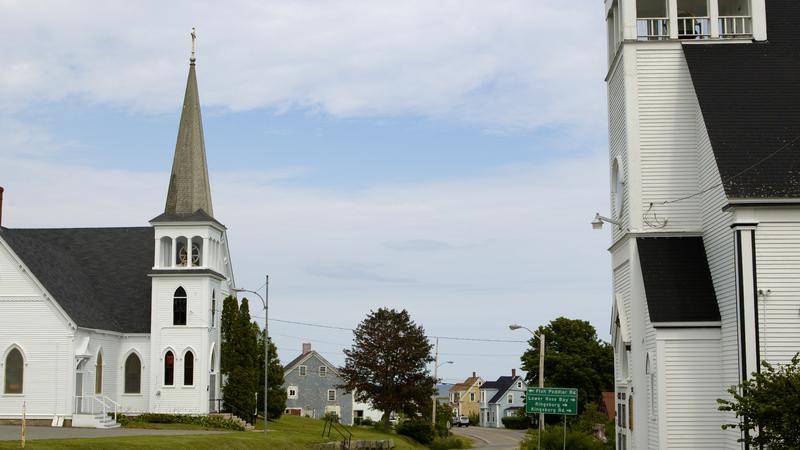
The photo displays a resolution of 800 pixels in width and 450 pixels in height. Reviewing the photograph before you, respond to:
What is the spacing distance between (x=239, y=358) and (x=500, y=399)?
101810 millimetres

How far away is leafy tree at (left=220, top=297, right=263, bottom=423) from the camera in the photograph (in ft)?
182

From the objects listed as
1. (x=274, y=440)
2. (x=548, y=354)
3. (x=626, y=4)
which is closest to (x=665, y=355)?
(x=626, y=4)

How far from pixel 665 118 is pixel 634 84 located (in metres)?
1.45

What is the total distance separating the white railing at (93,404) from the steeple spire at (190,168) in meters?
10.2

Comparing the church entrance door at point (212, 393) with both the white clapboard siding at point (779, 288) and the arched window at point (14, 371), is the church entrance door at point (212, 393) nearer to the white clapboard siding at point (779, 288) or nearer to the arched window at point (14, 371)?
the arched window at point (14, 371)

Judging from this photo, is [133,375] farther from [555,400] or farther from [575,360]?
[575,360]

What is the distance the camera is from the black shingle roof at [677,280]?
29922 mm

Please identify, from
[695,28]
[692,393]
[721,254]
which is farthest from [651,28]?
[692,393]

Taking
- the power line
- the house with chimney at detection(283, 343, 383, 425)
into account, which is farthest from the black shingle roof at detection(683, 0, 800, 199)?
the house with chimney at detection(283, 343, 383, 425)

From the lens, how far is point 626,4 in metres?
33.4

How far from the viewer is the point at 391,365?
71.1m

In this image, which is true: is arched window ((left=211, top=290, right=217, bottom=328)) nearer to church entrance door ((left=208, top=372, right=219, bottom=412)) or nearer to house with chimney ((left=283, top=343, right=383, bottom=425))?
church entrance door ((left=208, top=372, right=219, bottom=412))

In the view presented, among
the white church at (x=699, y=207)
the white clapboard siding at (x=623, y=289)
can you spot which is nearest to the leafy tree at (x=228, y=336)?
the white church at (x=699, y=207)

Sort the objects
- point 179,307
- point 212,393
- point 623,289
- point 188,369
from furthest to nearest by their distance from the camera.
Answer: point 212,393 → point 179,307 → point 188,369 → point 623,289
